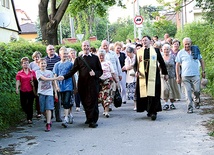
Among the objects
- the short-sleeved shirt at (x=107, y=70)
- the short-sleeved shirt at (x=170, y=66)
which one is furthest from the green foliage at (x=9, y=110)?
the short-sleeved shirt at (x=170, y=66)

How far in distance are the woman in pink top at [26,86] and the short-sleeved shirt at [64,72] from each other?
2.29 feet

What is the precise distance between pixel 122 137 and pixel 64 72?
261 centimetres

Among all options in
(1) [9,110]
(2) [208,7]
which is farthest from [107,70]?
(2) [208,7]

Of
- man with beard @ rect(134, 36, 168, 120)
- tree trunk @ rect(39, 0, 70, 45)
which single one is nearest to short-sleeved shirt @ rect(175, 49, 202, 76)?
man with beard @ rect(134, 36, 168, 120)

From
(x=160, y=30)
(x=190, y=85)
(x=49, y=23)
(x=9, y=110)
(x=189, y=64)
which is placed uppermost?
(x=160, y=30)

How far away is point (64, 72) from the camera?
10938 mm

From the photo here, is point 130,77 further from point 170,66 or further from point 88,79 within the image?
point 88,79

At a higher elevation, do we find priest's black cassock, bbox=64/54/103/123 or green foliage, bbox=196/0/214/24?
green foliage, bbox=196/0/214/24

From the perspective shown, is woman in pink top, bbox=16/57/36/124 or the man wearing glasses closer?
woman in pink top, bbox=16/57/36/124

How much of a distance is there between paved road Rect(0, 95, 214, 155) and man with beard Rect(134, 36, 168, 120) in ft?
1.19

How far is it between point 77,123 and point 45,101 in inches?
48.3

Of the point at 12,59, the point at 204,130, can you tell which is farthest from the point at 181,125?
the point at 12,59

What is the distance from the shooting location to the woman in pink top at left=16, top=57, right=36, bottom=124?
11.1 meters

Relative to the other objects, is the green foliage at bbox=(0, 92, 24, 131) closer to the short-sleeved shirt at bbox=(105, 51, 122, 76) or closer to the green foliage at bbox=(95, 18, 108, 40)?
the short-sleeved shirt at bbox=(105, 51, 122, 76)
